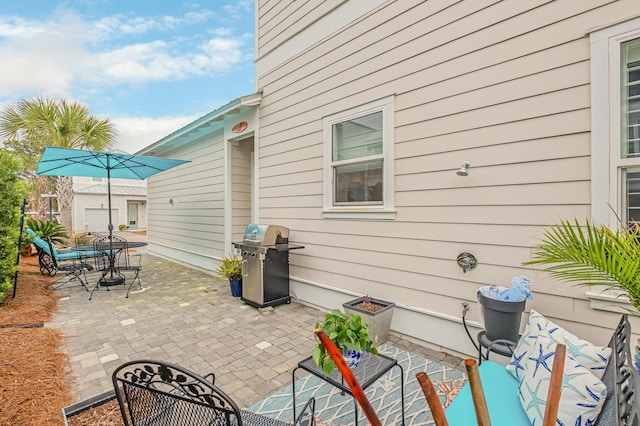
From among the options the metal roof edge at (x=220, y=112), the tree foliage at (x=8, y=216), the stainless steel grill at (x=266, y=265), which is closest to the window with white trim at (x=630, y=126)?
the stainless steel grill at (x=266, y=265)

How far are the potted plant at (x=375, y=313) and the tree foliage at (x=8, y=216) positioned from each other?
4714 mm

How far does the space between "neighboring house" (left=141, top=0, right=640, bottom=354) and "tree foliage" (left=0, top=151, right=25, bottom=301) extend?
127 inches

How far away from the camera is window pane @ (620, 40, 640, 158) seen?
7.06 ft

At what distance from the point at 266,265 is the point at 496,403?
131 inches

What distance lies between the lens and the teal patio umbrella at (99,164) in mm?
4934

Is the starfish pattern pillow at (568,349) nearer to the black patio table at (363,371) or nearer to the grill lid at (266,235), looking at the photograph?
the black patio table at (363,371)

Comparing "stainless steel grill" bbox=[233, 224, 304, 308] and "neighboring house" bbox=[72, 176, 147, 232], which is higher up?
"neighboring house" bbox=[72, 176, 147, 232]

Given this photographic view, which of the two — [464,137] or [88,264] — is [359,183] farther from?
[88,264]

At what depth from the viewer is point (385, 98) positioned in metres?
3.60

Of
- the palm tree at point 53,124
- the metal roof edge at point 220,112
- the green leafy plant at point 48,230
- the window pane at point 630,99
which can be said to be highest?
the palm tree at point 53,124

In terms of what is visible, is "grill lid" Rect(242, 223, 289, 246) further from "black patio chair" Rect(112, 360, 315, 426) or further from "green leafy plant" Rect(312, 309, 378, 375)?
"black patio chair" Rect(112, 360, 315, 426)


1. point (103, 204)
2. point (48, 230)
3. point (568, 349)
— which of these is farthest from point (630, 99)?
point (103, 204)

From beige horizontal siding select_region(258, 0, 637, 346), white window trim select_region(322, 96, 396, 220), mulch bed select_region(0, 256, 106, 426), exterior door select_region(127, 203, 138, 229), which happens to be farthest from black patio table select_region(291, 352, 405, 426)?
exterior door select_region(127, 203, 138, 229)

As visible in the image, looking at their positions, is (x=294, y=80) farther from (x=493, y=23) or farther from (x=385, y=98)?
(x=493, y=23)
